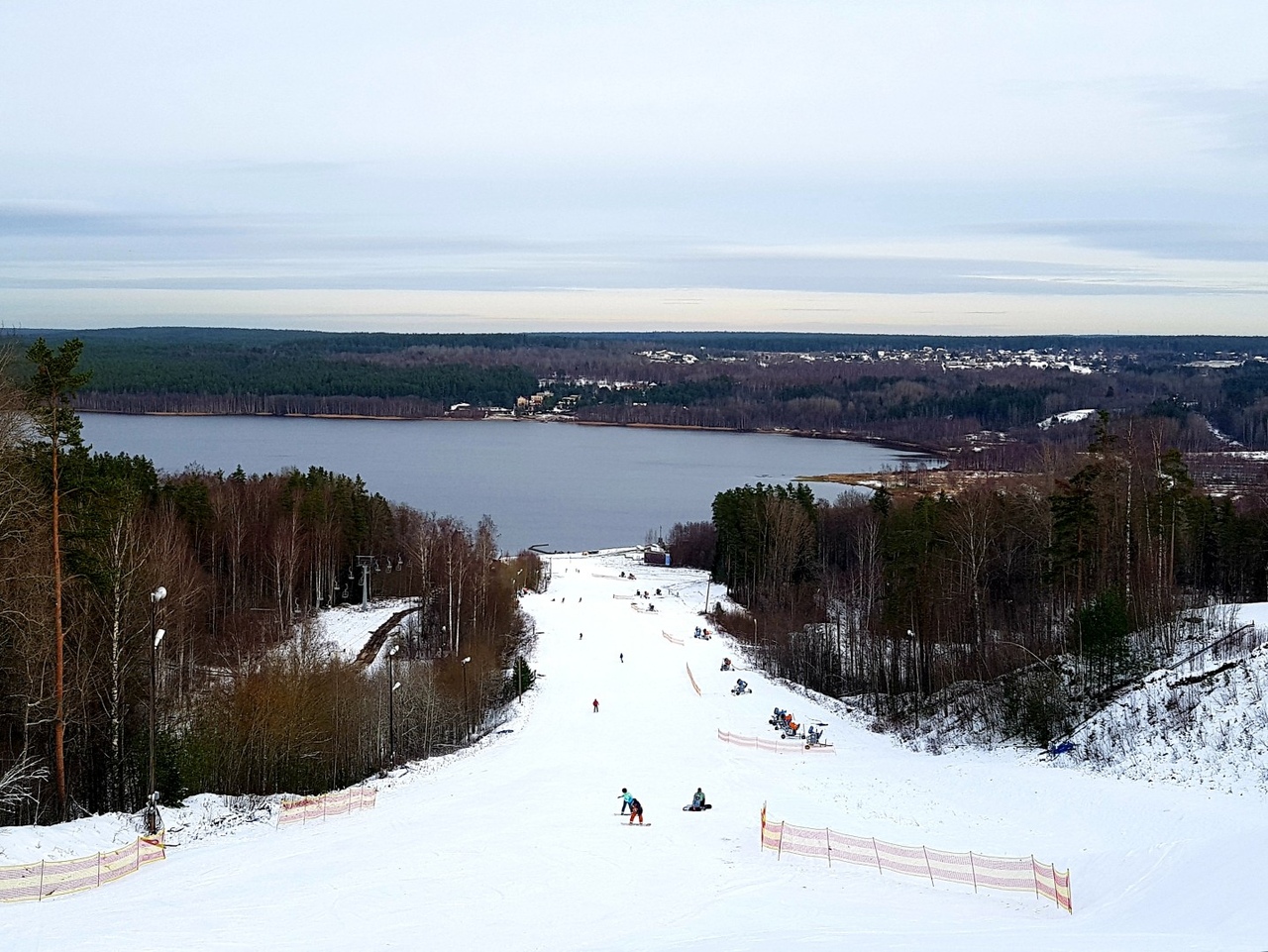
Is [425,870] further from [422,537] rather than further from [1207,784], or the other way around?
[422,537]

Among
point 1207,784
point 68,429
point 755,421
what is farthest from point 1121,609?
point 755,421

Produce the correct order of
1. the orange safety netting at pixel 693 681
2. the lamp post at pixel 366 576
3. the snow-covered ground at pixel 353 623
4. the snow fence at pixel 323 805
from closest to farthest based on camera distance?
1. the snow fence at pixel 323 805
2. the orange safety netting at pixel 693 681
3. the snow-covered ground at pixel 353 623
4. the lamp post at pixel 366 576

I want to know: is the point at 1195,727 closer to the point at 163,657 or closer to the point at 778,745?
the point at 778,745

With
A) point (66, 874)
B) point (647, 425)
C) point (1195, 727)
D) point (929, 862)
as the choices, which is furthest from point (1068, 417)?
point (66, 874)

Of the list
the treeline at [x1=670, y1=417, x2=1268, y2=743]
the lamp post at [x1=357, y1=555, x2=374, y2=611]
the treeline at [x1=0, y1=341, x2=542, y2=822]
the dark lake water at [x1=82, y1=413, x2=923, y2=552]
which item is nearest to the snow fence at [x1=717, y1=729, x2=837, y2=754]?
the treeline at [x1=670, y1=417, x2=1268, y2=743]

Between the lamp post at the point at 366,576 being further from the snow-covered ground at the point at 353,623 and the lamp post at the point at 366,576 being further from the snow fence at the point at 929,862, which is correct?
the snow fence at the point at 929,862

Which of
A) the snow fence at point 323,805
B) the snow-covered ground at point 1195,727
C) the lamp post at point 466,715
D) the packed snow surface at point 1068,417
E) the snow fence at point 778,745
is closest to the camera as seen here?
the snow fence at point 323,805

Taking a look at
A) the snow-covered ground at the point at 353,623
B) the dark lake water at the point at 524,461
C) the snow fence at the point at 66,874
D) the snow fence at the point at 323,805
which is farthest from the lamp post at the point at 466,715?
the dark lake water at the point at 524,461
